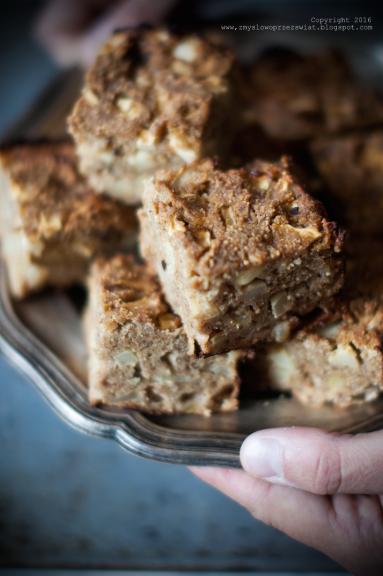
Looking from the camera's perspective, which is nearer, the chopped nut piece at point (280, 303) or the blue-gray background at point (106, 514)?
the chopped nut piece at point (280, 303)

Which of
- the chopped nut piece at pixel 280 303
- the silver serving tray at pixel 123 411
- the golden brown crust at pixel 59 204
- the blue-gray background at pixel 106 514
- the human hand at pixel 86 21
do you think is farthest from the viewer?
the human hand at pixel 86 21

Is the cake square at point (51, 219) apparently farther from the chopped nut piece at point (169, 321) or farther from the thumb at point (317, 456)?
the thumb at point (317, 456)

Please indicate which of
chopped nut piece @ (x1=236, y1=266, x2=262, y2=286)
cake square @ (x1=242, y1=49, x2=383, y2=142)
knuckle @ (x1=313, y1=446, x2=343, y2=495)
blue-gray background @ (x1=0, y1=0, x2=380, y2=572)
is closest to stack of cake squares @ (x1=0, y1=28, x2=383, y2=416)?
chopped nut piece @ (x1=236, y1=266, x2=262, y2=286)

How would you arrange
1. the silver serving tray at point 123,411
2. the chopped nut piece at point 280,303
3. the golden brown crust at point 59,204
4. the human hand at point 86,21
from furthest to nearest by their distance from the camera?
1. the human hand at point 86,21
2. the golden brown crust at point 59,204
3. the silver serving tray at point 123,411
4. the chopped nut piece at point 280,303

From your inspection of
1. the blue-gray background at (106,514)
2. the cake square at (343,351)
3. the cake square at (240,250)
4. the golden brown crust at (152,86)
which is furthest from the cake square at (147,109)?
the blue-gray background at (106,514)

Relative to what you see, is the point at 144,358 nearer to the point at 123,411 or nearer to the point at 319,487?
the point at 123,411

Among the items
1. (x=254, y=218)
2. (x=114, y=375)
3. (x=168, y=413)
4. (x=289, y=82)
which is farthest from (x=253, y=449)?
(x=289, y=82)

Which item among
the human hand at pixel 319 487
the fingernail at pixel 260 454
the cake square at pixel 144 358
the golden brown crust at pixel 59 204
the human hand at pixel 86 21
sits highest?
the human hand at pixel 86 21

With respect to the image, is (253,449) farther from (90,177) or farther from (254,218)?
(90,177)
